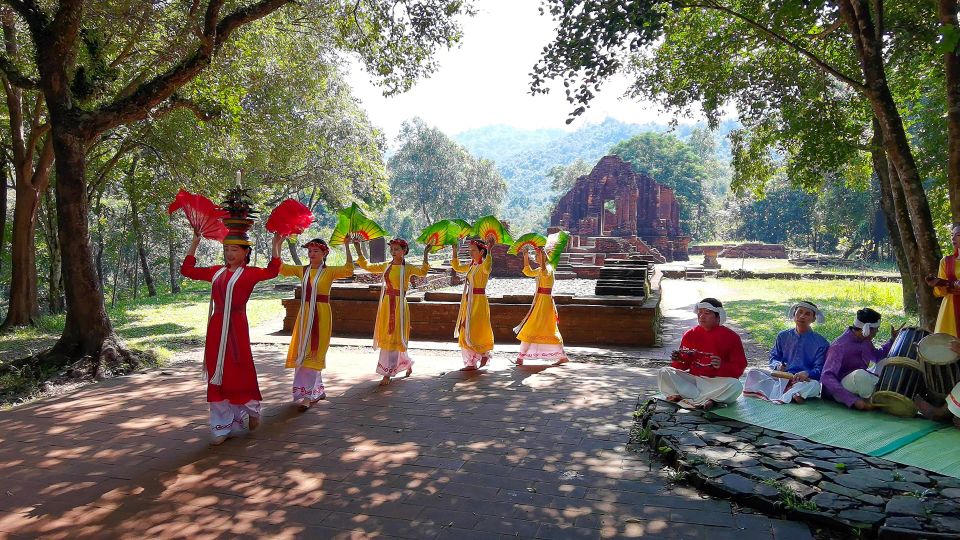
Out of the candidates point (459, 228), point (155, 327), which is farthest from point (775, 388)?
point (155, 327)

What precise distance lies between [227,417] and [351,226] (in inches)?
101

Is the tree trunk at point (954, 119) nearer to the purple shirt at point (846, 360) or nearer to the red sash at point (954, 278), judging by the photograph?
the red sash at point (954, 278)

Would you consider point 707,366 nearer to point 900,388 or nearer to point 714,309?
point 714,309

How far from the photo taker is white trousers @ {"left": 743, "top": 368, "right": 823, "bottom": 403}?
5172mm

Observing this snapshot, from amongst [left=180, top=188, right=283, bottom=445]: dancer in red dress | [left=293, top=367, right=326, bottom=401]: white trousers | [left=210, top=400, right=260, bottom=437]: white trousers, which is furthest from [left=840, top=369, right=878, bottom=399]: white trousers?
[left=210, top=400, right=260, bottom=437]: white trousers

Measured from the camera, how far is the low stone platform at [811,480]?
3016 mm

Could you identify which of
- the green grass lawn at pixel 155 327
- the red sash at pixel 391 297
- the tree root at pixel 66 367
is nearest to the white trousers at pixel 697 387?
the red sash at pixel 391 297

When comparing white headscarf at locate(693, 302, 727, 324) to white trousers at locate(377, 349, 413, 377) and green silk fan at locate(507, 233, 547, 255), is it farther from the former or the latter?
white trousers at locate(377, 349, 413, 377)

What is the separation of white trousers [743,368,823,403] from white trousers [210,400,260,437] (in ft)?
14.7

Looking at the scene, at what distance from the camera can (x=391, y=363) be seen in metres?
6.71

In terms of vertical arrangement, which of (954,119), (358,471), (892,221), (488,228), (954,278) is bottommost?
(358,471)

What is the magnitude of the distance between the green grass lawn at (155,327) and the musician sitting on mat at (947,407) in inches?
340

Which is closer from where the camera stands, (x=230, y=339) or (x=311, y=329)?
(x=230, y=339)

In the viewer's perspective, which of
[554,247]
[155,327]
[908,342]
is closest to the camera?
[908,342]
